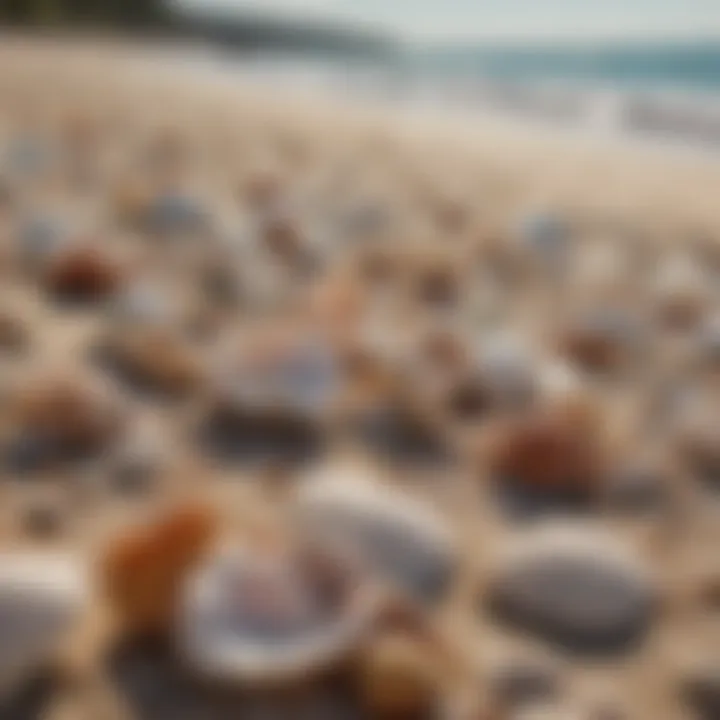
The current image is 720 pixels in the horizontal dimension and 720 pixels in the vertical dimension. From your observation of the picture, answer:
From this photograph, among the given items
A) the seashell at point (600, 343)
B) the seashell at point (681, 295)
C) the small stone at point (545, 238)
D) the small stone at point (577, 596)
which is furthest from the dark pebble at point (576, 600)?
the small stone at point (545, 238)

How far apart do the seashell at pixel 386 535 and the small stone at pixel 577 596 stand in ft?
0.11

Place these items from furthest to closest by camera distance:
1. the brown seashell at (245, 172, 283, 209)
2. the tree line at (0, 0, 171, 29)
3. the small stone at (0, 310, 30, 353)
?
the tree line at (0, 0, 171, 29) → the brown seashell at (245, 172, 283, 209) → the small stone at (0, 310, 30, 353)

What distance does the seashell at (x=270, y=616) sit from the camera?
438mm

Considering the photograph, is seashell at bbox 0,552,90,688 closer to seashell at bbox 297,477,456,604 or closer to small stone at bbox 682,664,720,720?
seashell at bbox 297,477,456,604

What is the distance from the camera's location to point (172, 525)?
1.59ft

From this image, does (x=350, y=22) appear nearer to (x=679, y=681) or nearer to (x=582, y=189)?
(x=582, y=189)

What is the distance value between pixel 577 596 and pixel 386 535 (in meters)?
0.09

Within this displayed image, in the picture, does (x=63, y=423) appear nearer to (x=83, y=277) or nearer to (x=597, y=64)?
(x=83, y=277)

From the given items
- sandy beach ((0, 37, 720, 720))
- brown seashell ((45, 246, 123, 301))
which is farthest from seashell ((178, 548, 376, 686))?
brown seashell ((45, 246, 123, 301))

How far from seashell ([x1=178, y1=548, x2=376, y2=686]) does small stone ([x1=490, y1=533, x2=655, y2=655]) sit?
10 cm

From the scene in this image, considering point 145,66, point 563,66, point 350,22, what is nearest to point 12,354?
point 145,66

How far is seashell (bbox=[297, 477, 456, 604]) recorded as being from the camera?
1.71ft

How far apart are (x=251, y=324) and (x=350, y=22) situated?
7.77m

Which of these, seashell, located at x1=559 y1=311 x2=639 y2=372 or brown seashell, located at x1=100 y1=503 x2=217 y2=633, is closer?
brown seashell, located at x1=100 y1=503 x2=217 y2=633
